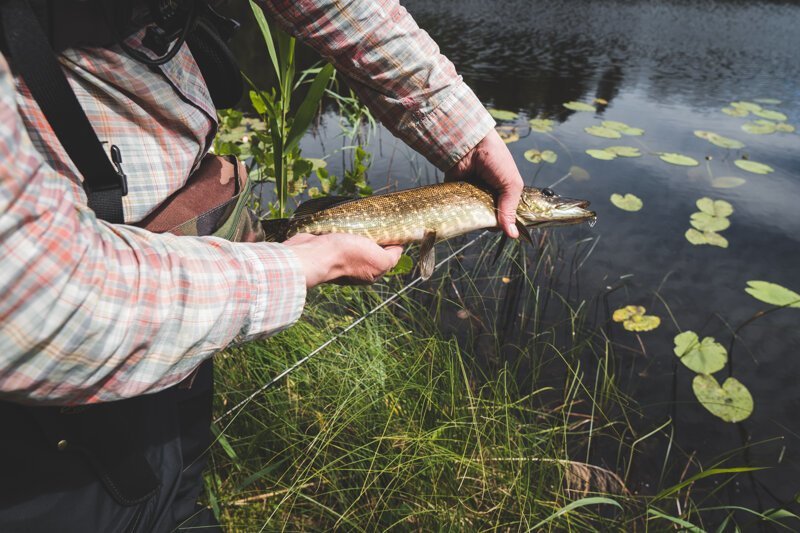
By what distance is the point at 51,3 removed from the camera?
833mm

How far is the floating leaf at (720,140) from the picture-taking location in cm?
520

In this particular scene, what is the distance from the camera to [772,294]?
3.03 meters

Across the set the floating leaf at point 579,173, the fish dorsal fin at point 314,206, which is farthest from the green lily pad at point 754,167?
the fish dorsal fin at point 314,206

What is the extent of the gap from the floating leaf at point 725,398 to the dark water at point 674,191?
3.3 inches

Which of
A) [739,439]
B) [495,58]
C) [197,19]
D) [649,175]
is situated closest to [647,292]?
[739,439]

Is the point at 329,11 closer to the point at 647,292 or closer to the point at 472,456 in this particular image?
the point at 472,456

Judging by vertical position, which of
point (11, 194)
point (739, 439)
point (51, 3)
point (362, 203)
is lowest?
point (739, 439)

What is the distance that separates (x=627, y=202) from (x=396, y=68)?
3.32 meters

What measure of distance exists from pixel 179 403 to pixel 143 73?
2.81 ft

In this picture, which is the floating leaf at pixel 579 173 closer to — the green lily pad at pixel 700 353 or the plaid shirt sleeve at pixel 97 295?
the green lily pad at pixel 700 353

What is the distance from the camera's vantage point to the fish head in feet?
6.92

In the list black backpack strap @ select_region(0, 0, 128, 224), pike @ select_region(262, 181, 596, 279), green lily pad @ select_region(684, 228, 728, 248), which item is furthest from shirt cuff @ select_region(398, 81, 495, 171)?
green lily pad @ select_region(684, 228, 728, 248)

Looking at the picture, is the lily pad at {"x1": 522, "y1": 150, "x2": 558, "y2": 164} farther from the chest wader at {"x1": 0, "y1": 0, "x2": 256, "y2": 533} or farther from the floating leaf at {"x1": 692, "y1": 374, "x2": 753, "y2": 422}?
the chest wader at {"x1": 0, "y1": 0, "x2": 256, "y2": 533}

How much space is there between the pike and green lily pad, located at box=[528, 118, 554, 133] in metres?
3.96
